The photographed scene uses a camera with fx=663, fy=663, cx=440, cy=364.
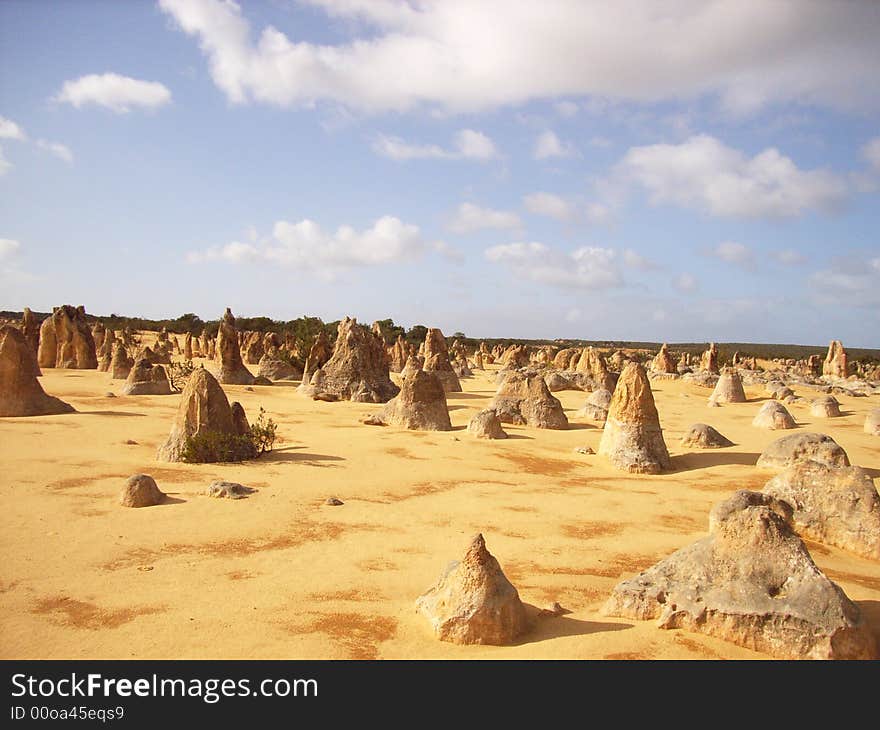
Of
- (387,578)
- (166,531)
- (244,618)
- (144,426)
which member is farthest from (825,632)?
(144,426)

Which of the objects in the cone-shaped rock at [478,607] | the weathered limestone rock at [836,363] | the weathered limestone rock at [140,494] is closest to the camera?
the cone-shaped rock at [478,607]

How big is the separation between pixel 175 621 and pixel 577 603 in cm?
290

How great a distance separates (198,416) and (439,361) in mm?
14189

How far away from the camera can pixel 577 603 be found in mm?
5059

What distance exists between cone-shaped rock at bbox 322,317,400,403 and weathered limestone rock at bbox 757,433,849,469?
11180 millimetres

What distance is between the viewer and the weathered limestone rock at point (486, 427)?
13.4m

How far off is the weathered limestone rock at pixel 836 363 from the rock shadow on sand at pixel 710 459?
97.7ft

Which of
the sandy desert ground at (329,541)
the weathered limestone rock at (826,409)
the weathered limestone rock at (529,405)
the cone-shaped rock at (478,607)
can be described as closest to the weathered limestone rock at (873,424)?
the weathered limestone rock at (826,409)

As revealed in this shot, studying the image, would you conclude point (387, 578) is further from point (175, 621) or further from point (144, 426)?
point (144, 426)

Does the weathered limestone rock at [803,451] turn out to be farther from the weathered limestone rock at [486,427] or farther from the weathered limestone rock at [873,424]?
the weathered limestone rock at [873,424]

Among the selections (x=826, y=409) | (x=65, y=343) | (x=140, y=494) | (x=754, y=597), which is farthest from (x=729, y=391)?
(x=65, y=343)

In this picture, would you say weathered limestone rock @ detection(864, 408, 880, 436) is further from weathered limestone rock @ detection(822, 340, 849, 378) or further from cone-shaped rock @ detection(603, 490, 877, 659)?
weathered limestone rock @ detection(822, 340, 849, 378)

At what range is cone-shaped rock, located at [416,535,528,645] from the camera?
4.22 m

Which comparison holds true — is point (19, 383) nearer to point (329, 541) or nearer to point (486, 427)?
point (486, 427)
